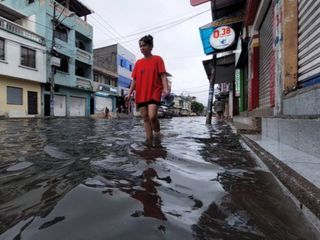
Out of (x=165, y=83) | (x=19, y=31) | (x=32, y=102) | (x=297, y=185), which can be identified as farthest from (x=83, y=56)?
(x=297, y=185)

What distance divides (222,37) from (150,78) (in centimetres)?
809

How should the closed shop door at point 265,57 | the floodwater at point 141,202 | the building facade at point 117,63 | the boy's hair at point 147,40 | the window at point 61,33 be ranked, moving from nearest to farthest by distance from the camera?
the floodwater at point 141,202, the boy's hair at point 147,40, the closed shop door at point 265,57, the window at point 61,33, the building facade at point 117,63

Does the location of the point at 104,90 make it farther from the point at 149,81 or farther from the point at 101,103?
the point at 149,81

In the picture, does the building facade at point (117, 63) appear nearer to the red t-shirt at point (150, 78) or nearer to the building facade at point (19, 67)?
the building facade at point (19, 67)

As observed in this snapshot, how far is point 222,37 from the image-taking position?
11.6 m

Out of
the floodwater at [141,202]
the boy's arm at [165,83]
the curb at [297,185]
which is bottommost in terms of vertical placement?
the floodwater at [141,202]

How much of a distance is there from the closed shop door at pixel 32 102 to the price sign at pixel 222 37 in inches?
699

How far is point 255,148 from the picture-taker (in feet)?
11.2

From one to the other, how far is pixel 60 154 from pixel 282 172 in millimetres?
2234

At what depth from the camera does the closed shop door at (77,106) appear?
95.6 feet

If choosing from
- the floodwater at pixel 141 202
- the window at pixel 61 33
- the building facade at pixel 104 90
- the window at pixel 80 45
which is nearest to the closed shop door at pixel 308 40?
the floodwater at pixel 141 202

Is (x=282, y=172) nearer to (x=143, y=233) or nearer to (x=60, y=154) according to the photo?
(x=143, y=233)

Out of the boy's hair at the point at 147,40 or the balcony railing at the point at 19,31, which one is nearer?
the boy's hair at the point at 147,40

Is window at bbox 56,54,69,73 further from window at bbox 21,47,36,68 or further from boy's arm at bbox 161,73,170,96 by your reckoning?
boy's arm at bbox 161,73,170,96
